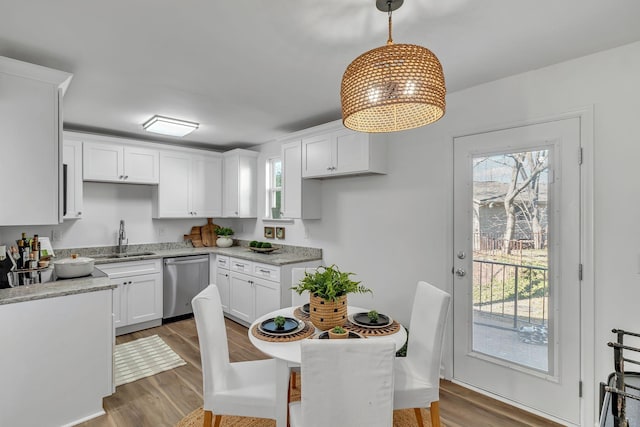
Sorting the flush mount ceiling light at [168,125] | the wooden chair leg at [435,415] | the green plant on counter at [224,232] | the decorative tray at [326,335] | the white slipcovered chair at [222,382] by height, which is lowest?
the wooden chair leg at [435,415]

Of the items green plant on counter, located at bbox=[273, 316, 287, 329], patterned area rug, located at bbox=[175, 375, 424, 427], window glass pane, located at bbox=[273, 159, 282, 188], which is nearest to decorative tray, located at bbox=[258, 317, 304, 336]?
green plant on counter, located at bbox=[273, 316, 287, 329]

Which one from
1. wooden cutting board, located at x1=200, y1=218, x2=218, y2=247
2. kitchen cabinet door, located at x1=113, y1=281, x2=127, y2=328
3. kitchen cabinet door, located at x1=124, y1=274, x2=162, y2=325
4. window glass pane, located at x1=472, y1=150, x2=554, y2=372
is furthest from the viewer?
wooden cutting board, located at x1=200, y1=218, x2=218, y2=247

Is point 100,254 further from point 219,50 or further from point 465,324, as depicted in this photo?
point 465,324

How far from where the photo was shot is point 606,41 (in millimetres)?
1922

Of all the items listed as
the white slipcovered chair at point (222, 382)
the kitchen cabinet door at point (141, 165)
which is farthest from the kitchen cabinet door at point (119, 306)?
the white slipcovered chair at point (222, 382)

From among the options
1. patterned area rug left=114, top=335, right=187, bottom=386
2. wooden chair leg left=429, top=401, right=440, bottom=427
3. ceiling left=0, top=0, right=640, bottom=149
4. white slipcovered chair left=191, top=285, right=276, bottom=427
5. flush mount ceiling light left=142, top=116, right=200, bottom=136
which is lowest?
patterned area rug left=114, top=335, right=187, bottom=386

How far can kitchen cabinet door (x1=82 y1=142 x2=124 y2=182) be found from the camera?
373cm

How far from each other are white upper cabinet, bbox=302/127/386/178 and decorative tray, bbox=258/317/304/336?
5.21 ft

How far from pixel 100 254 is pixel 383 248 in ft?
11.5

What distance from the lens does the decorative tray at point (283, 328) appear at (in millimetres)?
1851

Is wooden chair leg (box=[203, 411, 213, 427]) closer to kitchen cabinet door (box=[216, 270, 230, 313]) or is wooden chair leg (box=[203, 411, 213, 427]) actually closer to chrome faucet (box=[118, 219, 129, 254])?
kitchen cabinet door (box=[216, 270, 230, 313])

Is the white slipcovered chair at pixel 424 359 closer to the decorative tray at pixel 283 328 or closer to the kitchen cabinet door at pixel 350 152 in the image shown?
the decorative tray at pixel 283 328

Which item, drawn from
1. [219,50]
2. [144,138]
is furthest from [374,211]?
[144,138]

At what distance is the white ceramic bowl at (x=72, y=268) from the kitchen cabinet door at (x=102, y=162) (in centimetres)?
158
